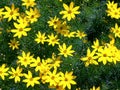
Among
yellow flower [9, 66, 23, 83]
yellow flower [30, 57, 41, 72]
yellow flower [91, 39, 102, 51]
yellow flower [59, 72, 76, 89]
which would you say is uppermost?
yellow flower [91, 39, 102, 51]

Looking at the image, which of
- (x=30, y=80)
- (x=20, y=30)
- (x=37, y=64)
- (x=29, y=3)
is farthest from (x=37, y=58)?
(x=29, y=3)

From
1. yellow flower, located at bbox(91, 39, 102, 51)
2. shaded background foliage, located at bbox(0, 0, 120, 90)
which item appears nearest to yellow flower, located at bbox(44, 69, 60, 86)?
shaded background foliage, located at bbox(0, 0, 120, 90)

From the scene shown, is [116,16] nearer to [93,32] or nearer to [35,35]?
[93,32]

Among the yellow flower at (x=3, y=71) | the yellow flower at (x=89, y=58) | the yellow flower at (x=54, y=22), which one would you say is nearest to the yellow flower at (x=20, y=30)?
the yellow flower at (x=54, y=22)

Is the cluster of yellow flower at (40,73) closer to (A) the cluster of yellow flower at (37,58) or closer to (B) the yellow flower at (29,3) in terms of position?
(A) the cluster of yellow flower at (37,58)

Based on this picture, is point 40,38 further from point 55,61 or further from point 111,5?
point 111,5

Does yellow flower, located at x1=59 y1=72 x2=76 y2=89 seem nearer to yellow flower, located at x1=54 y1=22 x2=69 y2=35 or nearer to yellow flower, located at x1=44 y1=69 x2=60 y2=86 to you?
yellow flower, located at x1=44 y1=69 x2=60 y2=86
